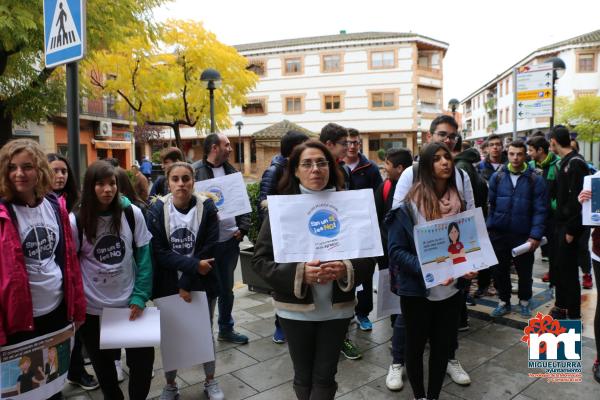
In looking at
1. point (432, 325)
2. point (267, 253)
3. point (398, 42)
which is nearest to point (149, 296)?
point (267, 253)

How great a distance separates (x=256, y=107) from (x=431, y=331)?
38.5 m

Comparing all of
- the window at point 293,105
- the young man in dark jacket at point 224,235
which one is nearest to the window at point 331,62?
the window at point 293,105

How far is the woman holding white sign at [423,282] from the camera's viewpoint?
2926 millimetres

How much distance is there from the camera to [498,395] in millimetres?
3361

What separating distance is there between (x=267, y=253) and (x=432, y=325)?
133 centimetres

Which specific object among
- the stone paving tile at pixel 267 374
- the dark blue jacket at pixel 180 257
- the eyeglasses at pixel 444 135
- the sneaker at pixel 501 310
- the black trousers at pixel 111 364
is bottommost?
the stone paving tile at pixel 267 374

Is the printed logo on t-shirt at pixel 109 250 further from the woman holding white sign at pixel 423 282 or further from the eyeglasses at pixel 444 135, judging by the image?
the eyeglasses at pixel 444 135

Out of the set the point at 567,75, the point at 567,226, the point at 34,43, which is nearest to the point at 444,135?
the point at 567,226

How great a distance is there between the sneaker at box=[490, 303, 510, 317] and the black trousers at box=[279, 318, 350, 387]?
118 inches

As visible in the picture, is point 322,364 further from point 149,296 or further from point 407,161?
point 407,161

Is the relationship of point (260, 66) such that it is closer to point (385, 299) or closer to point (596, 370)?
point (385, 299)

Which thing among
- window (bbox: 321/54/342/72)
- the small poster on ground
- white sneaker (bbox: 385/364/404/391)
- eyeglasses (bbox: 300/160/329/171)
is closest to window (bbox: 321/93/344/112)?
window (bbox: 321/54/342/72)

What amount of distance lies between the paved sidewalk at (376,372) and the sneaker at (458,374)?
0.16 ft

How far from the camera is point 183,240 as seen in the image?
331cm
